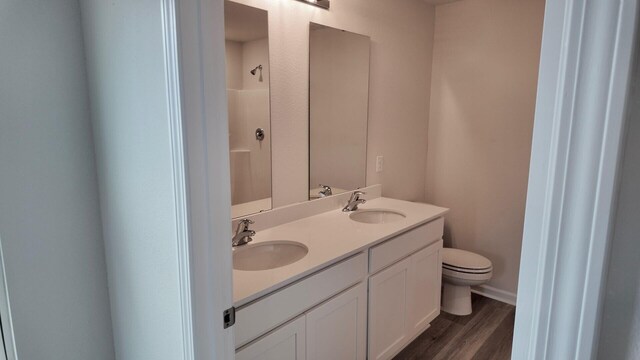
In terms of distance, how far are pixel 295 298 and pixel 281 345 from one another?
7.1 inches

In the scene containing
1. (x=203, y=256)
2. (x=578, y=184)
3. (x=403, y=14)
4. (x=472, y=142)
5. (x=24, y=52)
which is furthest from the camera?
(x=472, y=142)

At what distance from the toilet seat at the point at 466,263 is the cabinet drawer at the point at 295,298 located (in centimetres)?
118

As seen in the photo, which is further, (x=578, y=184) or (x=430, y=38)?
(x=430, y=38)

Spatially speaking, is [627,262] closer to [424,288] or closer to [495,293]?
[424,288]

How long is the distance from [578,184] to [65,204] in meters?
1.38

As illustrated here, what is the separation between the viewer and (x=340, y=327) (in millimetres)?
1708

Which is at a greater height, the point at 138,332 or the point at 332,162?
the point at 332,162

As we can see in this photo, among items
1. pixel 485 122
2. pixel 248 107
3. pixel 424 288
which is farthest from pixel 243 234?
pixel 485 122

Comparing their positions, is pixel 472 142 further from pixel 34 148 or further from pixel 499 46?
pixel 34 148

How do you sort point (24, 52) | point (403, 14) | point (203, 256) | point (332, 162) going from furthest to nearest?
point (403, 14), point (332, 162), point (24, 52), point (203, 256)

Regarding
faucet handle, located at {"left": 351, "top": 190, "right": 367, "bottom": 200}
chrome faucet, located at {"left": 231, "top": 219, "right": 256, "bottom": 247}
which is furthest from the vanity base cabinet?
faucet handle, located at {"left": 351, "top": 190, "right": 367, "bottom": 200}

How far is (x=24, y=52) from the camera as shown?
1090 mm

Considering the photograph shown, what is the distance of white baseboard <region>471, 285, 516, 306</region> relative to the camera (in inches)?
116

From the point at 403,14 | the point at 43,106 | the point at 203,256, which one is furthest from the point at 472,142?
the point at 43,106
